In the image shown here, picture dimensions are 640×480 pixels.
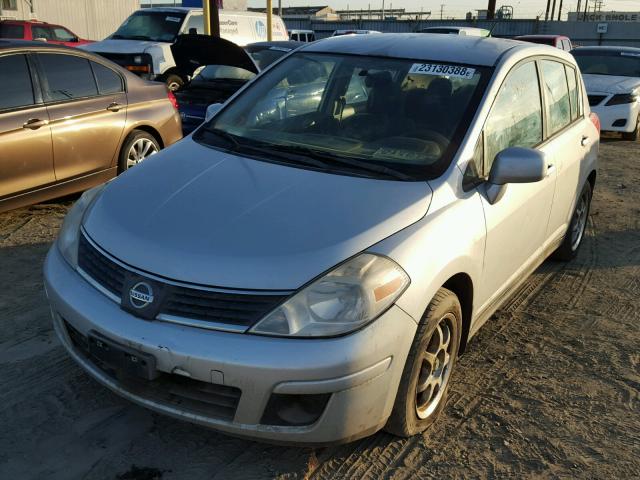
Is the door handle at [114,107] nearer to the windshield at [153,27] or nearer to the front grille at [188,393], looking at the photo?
the front grille at [188,393]

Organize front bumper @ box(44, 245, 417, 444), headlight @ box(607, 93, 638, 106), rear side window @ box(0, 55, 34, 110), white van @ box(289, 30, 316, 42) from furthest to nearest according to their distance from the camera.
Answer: white van @ box(289, 30, 316, 42), headlight @ box(607, 93, 638, 106), rear side window @ box(0, 55, 34, 110), front bumper @ box(44, 245, 417, 444)

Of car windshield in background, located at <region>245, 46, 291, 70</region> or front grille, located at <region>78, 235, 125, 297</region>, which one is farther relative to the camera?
car windshield in background, located at <region>245, 46, 291, 70</region>

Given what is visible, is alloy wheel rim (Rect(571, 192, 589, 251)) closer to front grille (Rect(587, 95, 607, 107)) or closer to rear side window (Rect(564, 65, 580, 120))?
rear side window (Rect(564, 65, 580, 120))

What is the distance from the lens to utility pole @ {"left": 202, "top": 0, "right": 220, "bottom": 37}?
11016mm

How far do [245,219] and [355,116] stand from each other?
1214 millimetres

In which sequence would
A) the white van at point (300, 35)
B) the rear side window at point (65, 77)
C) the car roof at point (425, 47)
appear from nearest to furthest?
the car roof at point (425, 47) < the rear side window at point (65, 77) < the white van at point (300, 35)

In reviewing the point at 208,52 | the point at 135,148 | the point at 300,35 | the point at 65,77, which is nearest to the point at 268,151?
the point at 65,77

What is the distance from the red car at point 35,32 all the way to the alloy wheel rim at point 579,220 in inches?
633

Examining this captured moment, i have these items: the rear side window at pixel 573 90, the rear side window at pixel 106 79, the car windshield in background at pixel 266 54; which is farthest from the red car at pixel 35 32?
the rear side window at pixel 573 90

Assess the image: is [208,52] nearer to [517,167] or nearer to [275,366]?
[517,167]

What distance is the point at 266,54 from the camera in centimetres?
1042

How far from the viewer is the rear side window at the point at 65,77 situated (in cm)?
562

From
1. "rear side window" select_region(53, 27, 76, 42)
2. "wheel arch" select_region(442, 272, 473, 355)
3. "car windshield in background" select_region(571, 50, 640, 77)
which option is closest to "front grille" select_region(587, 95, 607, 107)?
"car windshield in background" select_region(571, 50, 640, 77)

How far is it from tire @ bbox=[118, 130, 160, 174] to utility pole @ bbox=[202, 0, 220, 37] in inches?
199
